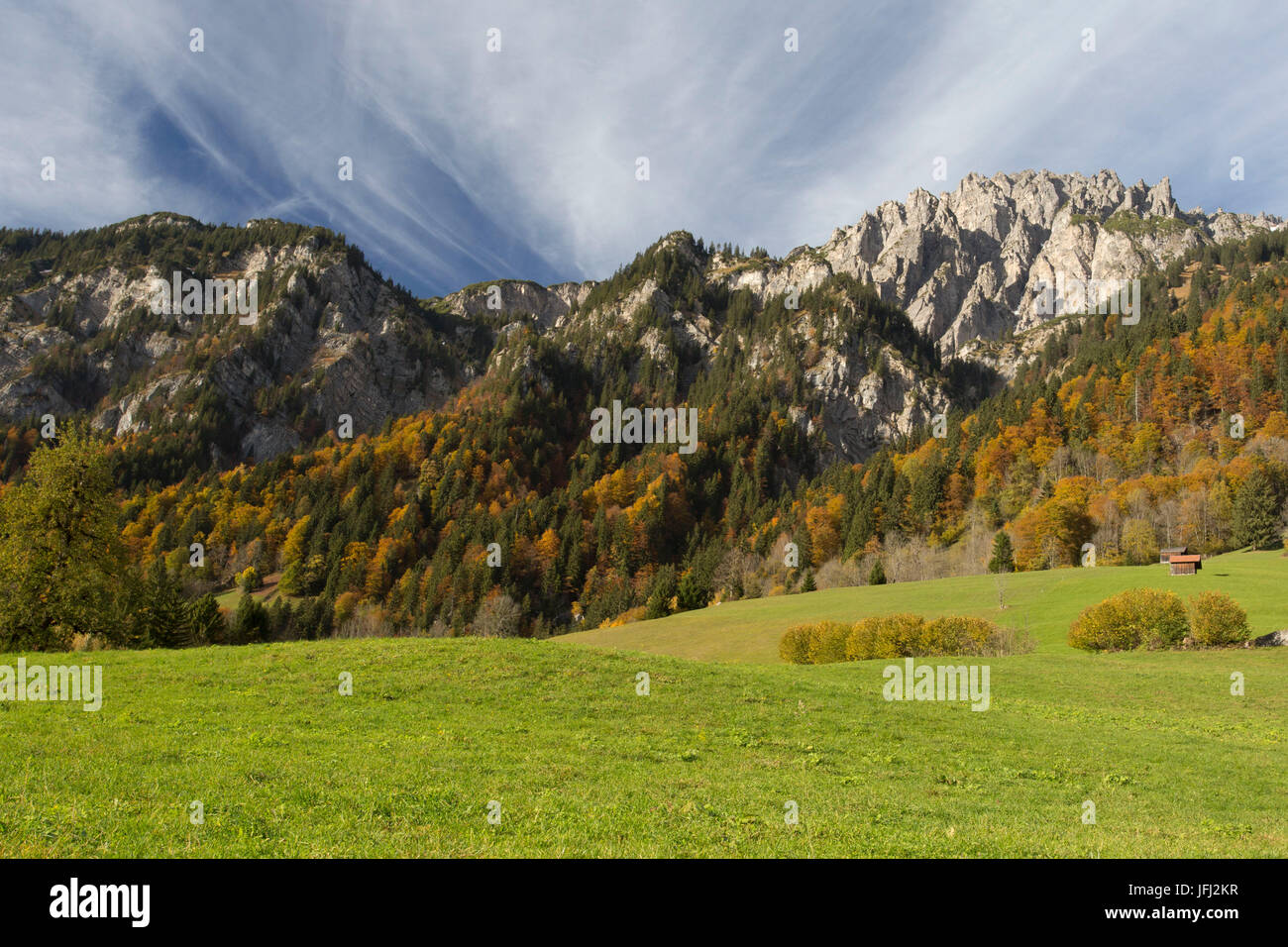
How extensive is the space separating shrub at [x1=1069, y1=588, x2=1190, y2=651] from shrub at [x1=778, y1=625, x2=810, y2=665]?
2415 cm

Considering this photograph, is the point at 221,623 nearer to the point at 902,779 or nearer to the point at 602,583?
the point at 902,779

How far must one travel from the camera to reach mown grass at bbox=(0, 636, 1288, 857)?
9.93 metres

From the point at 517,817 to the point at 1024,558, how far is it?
11461 cm

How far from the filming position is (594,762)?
16156mm

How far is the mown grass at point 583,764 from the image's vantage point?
9930 millimetres

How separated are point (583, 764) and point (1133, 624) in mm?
59983

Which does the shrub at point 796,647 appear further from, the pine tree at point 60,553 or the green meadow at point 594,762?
the pine tree at point 60,553

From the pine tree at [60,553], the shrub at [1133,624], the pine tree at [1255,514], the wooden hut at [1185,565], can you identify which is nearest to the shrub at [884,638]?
the shrub at [1133,624]

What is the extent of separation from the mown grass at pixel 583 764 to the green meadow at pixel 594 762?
0.32ft

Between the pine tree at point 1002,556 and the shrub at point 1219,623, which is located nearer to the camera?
the shrub at point 1219,623

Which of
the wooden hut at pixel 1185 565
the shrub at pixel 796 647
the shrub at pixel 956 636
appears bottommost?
the shrub at pixel 796 647

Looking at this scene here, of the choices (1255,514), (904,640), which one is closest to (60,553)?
(904,640)
